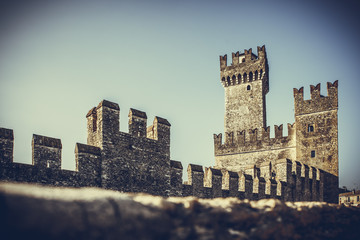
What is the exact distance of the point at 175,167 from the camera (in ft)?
54.6

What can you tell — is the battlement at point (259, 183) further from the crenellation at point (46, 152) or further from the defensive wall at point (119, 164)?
the crenellation at point (46, 152)

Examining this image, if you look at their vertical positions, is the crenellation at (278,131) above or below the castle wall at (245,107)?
below

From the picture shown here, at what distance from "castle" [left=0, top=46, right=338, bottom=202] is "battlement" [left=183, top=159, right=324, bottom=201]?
0.04m

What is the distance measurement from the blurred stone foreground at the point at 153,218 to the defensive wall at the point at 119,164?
173 inches

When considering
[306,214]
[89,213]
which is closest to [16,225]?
[89,213]

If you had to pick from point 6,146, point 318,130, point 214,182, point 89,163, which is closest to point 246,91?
point 318,130

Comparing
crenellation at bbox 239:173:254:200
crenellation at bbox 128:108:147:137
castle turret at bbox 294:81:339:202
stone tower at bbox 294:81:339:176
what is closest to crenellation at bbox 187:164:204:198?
crenellation at bbox 128:108:147:137

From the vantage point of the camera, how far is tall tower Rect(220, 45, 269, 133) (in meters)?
36.3

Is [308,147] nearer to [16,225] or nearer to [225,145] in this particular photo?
[225,145]

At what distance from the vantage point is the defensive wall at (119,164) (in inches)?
468

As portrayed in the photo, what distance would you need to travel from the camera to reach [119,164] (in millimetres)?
14312

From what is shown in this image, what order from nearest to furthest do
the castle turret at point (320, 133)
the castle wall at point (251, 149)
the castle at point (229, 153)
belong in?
1. the castle at point (229, 153)
2. the castle turret at point (320, 133)
3. the castle wall at point (251, 149)

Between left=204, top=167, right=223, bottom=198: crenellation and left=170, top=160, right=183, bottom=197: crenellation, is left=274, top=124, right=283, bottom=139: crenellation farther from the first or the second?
left=170, top=160, right=183, bottom=197: crenellation

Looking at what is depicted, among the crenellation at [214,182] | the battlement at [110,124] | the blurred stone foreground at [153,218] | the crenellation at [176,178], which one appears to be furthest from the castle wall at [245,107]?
the blurred stone foreground at [153,218]
